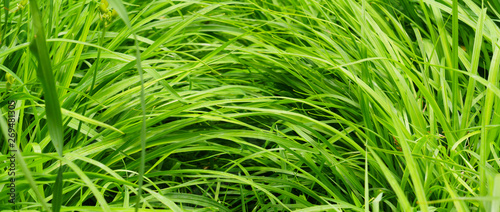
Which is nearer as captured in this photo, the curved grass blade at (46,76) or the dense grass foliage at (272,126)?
the curved grass blade at (46,76)

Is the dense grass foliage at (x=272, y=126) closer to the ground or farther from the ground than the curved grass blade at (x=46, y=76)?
closer to the ground

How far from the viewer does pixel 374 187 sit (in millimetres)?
1263

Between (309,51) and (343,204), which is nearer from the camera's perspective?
(343,204)

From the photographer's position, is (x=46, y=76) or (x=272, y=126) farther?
(x=272, y=126)

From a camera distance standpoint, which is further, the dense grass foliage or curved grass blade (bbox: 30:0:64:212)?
the dense grass foliage

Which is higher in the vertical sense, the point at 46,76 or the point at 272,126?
the point at 46,76

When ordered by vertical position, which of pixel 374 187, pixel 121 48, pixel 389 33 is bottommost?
pixel 374 187

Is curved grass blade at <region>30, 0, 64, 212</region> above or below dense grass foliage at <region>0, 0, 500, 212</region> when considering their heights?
above

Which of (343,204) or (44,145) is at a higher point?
(44,145)

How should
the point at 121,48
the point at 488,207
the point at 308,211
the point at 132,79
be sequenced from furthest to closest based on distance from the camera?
the point at 121,48 < the point at 132,79 < the point at 308,211 < the point at 488,207

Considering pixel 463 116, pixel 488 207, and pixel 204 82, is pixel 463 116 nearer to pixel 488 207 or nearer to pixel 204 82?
pixel 488 207

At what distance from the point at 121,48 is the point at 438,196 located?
4.14 feet

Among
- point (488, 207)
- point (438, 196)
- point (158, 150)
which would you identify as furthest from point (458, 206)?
point (158, 150)

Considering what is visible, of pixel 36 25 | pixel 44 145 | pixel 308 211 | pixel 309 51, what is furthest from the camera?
pixel 309 51
